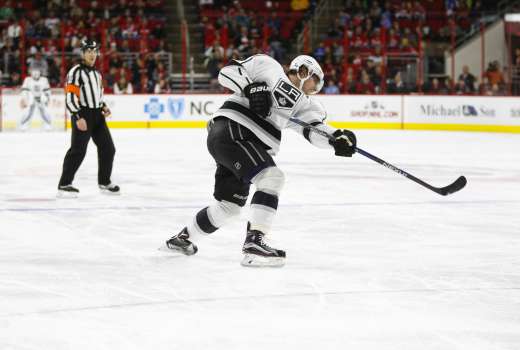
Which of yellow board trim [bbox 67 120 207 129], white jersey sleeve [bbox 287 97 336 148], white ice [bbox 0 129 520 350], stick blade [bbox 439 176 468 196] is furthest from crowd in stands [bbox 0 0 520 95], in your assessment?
white jersey sleeve [bbox 287 97 336 148]

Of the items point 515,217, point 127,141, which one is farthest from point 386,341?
point 127,141

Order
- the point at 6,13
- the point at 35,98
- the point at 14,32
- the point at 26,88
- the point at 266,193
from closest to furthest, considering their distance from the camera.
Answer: the point at 266,193 → the point at 26,88 → the point at 35,98 → the point at 14,32 → the point at 6,13

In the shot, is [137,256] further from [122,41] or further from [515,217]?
[122,41]

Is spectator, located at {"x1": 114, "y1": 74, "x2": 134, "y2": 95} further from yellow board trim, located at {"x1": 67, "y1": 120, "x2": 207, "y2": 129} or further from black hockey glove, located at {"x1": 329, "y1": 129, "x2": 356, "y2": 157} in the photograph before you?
black hockey glove, located at {"x1": 329, "y1": 129, "x2": 356, "y2": 157}

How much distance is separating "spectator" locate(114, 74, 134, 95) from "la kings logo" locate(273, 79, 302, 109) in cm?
1276

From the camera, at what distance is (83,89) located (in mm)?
7426

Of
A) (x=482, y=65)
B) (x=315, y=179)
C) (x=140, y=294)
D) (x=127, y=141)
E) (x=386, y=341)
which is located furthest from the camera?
(x=482, y=65)

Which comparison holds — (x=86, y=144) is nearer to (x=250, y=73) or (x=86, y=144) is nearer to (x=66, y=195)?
(x=66, y=195)

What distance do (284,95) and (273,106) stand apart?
0.08m

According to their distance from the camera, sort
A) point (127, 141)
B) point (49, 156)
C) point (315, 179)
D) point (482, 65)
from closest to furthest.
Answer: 1. point (315, 179)
2. point (49, 156)
3. point (127, 141)
4. point (482, 65)

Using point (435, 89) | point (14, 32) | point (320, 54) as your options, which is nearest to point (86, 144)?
point (435, 89)

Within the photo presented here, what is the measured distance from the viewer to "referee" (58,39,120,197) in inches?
291

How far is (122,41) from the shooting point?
17.9m

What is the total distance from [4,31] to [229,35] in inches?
180
